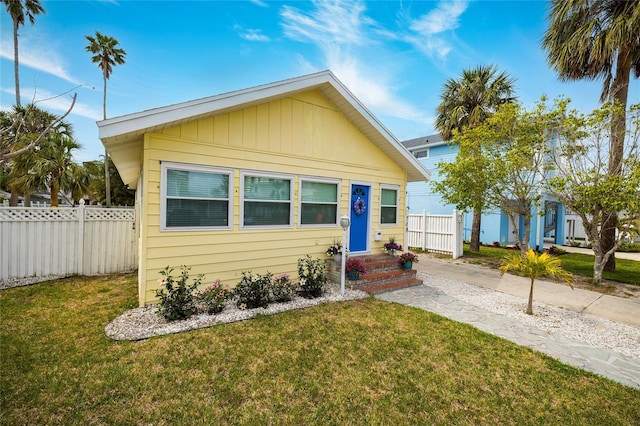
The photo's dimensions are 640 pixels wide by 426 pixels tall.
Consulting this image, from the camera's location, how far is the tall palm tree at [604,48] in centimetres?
800

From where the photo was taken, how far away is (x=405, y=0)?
26.9 ft

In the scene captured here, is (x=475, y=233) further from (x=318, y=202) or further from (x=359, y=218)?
(x=318, y=202)

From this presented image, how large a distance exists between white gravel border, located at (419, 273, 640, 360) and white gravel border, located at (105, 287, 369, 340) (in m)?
3.78

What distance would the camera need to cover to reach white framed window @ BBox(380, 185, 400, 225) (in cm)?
865

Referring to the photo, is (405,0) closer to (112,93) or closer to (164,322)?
(164,322)

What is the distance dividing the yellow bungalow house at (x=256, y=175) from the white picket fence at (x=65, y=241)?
6.22 feet

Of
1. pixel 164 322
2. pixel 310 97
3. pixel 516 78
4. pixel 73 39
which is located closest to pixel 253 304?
pixel 164 322

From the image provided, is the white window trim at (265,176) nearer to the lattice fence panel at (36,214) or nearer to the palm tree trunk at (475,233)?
the lattice fence panel at (36,214)

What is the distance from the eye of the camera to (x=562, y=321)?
17.4 feet

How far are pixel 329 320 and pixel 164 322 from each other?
282 cm

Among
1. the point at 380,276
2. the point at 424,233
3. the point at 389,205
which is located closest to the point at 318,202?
the point at 380,276

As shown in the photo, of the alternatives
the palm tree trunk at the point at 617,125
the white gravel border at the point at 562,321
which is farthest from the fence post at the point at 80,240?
the palm tree trunk at the point at 617,125

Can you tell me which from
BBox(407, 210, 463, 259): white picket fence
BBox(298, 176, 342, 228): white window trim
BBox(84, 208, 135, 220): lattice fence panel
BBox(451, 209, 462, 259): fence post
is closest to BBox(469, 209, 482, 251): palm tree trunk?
BBox(407, 210, 463, 259): white picket fence

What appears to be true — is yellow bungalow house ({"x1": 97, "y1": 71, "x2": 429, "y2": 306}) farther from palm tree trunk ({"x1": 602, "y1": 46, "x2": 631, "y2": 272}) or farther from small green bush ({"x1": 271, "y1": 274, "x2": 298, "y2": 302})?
palm tree trunk ({"x1": 602, "y1": 46, "x2": 631, "y2": 272})
